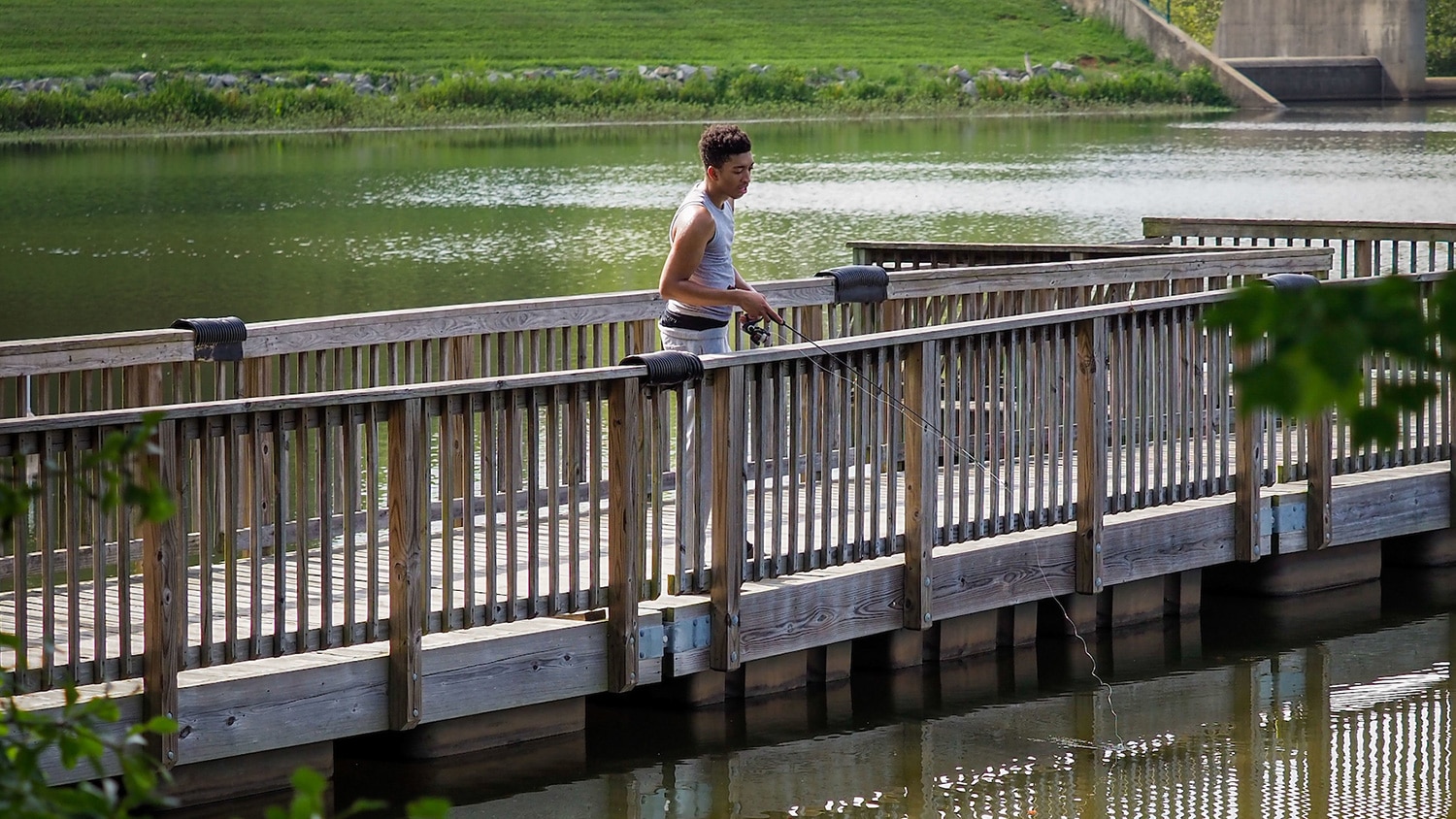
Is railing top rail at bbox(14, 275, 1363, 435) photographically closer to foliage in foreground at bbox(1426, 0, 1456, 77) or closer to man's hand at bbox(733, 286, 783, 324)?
man's hand at bbox(733, 286, 783, 324)

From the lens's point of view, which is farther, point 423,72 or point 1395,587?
point 423,72

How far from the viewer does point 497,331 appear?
8211 millimetres

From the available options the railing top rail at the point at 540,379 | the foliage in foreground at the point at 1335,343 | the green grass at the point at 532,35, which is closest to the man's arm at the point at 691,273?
the railing top rail at the point at 540,379

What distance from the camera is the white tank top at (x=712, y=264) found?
7.27 meters

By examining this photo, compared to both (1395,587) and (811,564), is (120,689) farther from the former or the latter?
(1395,587)

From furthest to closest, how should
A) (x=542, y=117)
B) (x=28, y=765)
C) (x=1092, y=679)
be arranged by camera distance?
1. (x=542, y=117)
2. (x=1092, y=679)
3. (x=28, y=765)

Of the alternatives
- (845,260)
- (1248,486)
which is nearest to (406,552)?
(1248,486)

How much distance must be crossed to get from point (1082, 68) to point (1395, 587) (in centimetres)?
6489

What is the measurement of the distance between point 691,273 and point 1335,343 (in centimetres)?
547

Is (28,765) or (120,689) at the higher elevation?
(28,765)

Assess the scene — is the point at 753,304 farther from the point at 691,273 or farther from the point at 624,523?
the point at 624,523

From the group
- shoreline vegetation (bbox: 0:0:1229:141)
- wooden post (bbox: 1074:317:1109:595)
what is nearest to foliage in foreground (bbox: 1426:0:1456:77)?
shoreline vegetation (bbox: 0:0:1229:141)

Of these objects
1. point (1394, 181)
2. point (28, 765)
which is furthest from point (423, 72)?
point (28, 765)

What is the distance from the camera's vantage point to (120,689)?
18.7 feet
